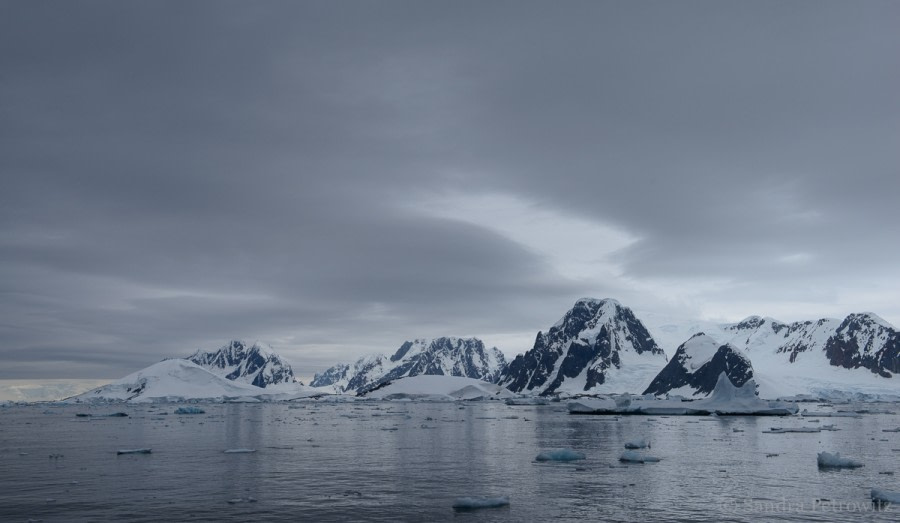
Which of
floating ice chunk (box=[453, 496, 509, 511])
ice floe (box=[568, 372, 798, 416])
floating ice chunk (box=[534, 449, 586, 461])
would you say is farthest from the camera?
ice floe (box=[568, 372, 798, 416])

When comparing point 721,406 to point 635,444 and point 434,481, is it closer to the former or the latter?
point 635,444

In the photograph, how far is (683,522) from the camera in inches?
960

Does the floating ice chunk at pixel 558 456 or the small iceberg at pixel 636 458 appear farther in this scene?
the floating ice chunk at pixel 558 456

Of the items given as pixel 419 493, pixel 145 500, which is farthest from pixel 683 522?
pixel 145 500

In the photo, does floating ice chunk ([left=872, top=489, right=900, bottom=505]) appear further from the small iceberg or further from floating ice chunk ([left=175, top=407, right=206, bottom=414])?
floating ice chunk ([left=175, top=407, right=206, bottom=414])

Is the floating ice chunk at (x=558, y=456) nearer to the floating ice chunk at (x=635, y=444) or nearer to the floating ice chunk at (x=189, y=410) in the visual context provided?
the floating ice chunk at (x=635, y=444)

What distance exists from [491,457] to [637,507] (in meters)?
20.9

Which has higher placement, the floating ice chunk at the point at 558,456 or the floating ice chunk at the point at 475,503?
the floating ice chunk at the point at 475,503

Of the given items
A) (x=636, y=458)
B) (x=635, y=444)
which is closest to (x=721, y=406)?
(x=635, y=444)

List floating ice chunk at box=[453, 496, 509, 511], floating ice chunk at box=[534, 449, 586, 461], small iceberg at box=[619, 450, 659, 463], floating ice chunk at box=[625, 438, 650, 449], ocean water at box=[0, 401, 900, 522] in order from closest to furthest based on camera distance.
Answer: ocean water at box=[0, 401, 900, 522] < floating ice chunk at box=[453, 496, 509, 511] < small iceberg at box=[619, 450, 659, 463] < floating ice chunk at box=[534, 449, 586, 461] < floating ice chunk at box=[625, 438, 650, 449]

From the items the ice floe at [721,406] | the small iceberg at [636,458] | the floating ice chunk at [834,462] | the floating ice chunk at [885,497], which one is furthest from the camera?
the ice floe at [721,406]

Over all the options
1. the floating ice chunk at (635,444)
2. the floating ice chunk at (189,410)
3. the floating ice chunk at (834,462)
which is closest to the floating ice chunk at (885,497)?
the floating ice chunk at (834,462)

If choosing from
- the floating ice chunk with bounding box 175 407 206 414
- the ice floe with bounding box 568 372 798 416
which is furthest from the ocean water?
the floating ice chunk with bounding box 175 407 206 414

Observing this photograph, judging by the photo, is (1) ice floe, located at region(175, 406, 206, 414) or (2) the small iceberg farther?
(1) ice floe, located at region(175, 406, 206, 414)
